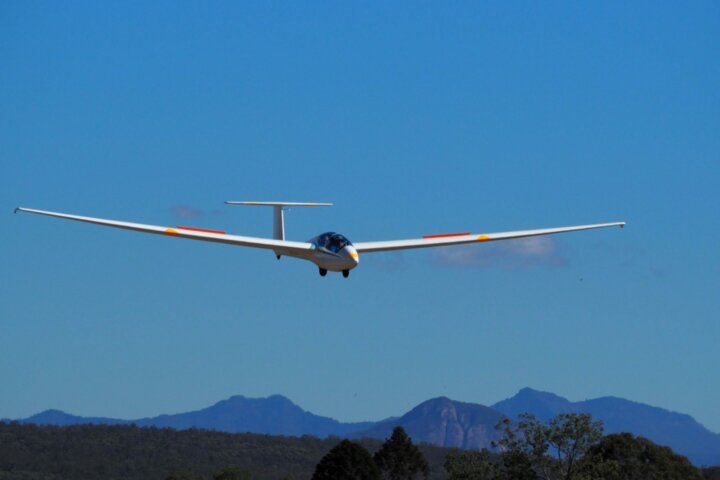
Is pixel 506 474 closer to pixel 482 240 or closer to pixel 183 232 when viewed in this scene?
pixel 482 240

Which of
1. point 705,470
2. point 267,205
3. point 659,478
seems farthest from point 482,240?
point 705,470

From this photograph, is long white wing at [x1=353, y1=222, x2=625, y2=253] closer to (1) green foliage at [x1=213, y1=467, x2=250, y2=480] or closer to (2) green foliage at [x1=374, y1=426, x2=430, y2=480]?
(2) green foliage at [x1=374, y1=426, x2=430, y2=480]

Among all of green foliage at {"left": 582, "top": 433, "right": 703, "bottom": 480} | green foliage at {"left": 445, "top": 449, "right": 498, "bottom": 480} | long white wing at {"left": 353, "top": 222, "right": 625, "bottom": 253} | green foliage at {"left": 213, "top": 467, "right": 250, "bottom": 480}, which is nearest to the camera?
long white wing at {"left": 353, "top": 222, "right": 625, "bottom": 253}

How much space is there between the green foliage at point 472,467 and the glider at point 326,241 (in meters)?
34.7

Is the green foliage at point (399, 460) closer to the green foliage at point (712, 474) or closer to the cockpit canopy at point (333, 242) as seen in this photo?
the green foliage at point (712, 474)

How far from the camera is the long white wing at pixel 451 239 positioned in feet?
222

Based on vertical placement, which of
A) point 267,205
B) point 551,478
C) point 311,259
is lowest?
point 551,478

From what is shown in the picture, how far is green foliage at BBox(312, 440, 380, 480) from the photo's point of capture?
5738 inches

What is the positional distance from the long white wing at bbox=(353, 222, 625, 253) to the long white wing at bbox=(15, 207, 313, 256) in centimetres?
392

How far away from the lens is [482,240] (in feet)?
235

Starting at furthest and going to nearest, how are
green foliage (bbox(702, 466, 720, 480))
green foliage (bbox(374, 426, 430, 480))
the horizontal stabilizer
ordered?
green foliage (bbox(702, 466, 720, 480)) < green foliage (bbox(374, 426, 430, 480)) < the horizontal stabilizer

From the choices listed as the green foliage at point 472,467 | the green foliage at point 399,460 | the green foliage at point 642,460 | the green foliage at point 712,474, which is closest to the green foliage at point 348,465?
the green foliage at point 399,460

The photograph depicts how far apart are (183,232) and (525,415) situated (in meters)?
47.7

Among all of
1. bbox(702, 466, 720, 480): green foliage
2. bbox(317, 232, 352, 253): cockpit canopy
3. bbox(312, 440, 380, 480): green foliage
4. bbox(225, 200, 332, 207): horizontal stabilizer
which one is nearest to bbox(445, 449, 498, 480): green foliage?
bbox(225, 200, 332, 207): horizontal stabilizer
